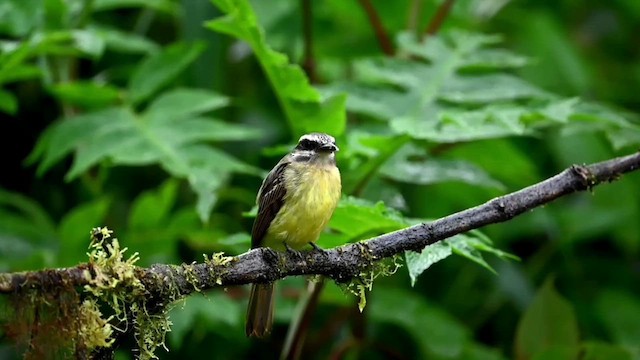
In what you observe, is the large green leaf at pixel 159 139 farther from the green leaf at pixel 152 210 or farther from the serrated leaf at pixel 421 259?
the serrated leaf at pixel 421 259

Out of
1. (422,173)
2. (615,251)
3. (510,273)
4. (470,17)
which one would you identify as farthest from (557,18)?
(422,173)

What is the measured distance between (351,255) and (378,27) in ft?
7.91

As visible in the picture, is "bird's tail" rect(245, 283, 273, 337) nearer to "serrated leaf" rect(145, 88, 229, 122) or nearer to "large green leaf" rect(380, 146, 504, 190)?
"large green leaf" rect(380, 146, 504, 190)

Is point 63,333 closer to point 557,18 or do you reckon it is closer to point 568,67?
point 568,67

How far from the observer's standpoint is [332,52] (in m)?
5.07

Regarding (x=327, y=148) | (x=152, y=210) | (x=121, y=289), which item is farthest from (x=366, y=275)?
(x=152, y=210)

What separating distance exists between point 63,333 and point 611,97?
485 centimetres

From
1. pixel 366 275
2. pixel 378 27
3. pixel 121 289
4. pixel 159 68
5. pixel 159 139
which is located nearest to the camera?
pixel 121 289

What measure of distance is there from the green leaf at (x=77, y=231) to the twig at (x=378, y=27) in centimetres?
159

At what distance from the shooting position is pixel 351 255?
260cm

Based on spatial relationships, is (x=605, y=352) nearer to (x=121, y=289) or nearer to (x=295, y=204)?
(x=295, y=204)

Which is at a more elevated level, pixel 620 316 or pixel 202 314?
pixel 620 316

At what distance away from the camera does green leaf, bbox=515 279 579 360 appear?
148 inches

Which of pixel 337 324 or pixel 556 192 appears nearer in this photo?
pixel 556 192
